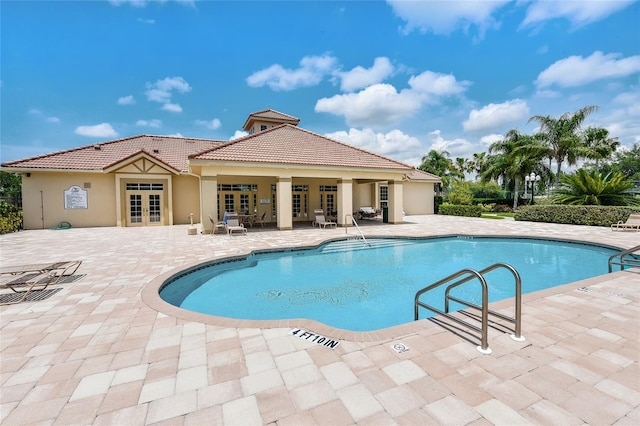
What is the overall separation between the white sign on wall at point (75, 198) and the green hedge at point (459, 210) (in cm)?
2867

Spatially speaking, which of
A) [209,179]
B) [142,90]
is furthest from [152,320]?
[142,90]

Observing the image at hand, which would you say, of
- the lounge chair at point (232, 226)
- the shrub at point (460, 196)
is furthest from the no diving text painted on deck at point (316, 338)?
the shrub at point (460, 196)

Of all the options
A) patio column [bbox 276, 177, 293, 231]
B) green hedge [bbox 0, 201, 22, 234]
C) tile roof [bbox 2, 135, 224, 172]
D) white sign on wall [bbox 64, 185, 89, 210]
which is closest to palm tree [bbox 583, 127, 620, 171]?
patio column [bbox 276, 177, 293, 231]

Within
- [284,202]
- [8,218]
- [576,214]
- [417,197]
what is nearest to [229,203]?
[284,202]

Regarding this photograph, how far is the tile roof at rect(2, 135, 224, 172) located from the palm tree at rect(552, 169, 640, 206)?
83.7 ft

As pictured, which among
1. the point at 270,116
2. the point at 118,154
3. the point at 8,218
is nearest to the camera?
the point at 8,218

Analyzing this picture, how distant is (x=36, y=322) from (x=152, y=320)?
5.99 ft

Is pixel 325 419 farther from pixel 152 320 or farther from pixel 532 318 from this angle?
pixel 532 318

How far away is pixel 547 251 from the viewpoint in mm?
12008

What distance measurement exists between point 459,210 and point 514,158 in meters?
9.01

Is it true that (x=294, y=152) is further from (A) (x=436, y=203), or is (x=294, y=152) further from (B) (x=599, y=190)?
(B) (x=599, y=190)

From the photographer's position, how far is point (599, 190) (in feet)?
60.1

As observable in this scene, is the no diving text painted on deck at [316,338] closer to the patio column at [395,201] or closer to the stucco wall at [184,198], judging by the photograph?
the patio column at [395,201]

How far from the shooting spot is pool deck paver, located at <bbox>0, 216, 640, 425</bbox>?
2.49 m
